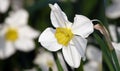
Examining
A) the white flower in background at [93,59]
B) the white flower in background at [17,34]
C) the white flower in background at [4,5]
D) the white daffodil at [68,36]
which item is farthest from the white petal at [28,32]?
the white daffodil at [68,36]

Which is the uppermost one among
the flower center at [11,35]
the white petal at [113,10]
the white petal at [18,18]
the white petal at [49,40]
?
the white petal at [49,40]

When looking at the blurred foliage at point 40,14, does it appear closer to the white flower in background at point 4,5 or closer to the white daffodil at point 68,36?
the white flower in background at point 4,5

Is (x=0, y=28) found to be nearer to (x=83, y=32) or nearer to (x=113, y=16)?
(x=113, y=16)

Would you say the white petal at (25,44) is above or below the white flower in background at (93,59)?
below

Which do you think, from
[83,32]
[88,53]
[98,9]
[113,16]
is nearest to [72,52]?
[83,32]

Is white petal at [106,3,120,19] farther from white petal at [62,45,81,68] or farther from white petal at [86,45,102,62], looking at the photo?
white petal at [62,45,81,68]
